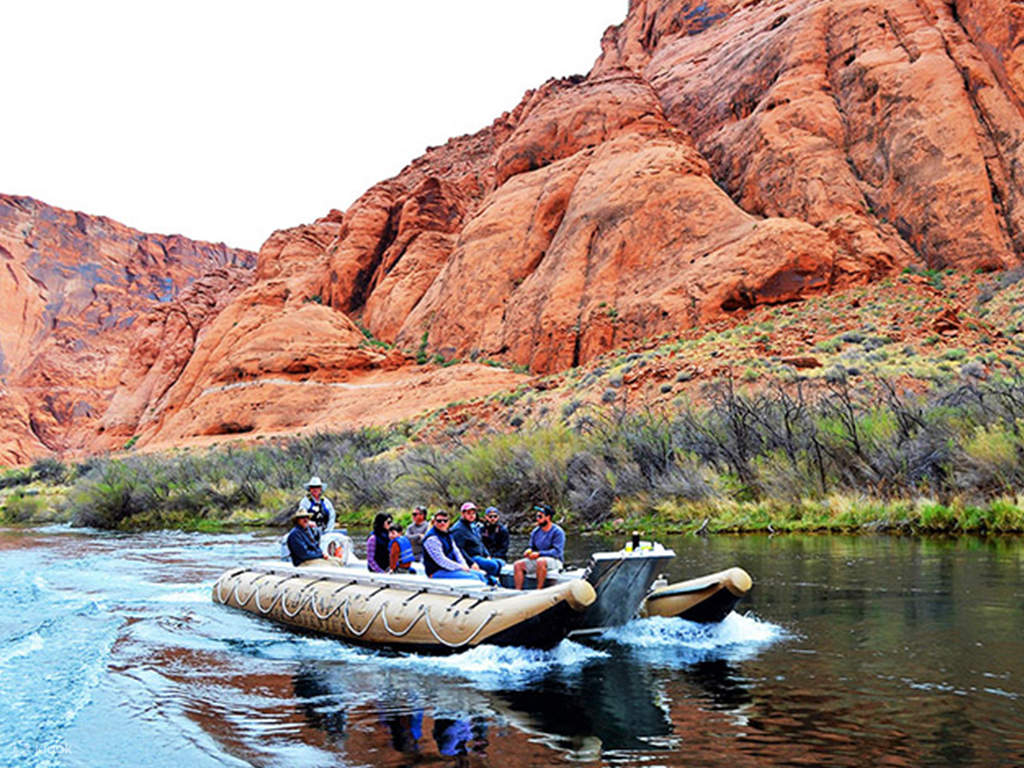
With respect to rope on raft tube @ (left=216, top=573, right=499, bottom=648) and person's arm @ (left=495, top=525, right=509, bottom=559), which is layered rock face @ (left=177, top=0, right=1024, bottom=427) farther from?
rope on raft tube @ (left=216, top=573, right=499, bottom=648)

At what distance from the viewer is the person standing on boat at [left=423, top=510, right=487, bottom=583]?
1025 centimetres

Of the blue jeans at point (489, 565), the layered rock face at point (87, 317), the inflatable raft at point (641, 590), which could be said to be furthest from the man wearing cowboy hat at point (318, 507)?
the layered rock face at point (87, 317)

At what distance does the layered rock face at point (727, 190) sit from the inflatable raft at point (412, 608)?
27.7 meters

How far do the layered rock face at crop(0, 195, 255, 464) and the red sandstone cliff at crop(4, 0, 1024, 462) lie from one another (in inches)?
424

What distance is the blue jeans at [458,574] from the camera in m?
10.2

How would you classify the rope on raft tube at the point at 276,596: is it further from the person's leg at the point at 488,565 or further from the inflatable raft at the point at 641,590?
the inflatable raft at the point at 641,590

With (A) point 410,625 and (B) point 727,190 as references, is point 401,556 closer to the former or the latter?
(A) point 410,625

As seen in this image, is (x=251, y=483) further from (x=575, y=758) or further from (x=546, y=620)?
(x=575, y=758)

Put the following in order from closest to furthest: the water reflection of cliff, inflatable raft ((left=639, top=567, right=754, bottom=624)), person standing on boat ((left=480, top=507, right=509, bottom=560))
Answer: the water reflection of cliff → inflatable raft ((left=639, top=567, right=754, bottom=624)) → person standing on boat ((left=480, top=507, right=509, bottom=560))

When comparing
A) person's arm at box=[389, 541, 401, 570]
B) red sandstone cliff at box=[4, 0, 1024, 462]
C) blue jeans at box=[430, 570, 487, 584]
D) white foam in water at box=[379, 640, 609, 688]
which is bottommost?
white foam in water at box=[379, 640, 609, 688]

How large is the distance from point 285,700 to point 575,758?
3.14m

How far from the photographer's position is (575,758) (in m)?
6.04

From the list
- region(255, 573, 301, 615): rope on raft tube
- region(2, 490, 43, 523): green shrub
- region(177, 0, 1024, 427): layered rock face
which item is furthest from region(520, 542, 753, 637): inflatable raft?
region(2, 490, 43, 523): green shrub

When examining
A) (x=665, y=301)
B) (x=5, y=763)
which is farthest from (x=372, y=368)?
(x=5, y=763)
